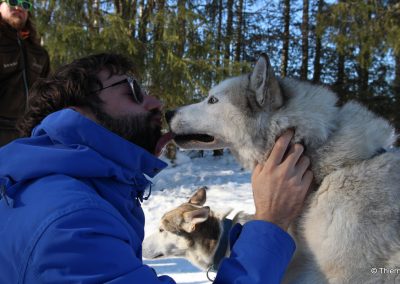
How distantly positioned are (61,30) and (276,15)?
31.2 ft

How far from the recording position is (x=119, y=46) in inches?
291

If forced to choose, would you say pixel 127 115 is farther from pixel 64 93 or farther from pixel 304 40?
pixel 304 40

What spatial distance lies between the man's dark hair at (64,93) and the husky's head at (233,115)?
0.66 meters

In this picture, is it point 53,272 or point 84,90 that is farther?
point 84,90

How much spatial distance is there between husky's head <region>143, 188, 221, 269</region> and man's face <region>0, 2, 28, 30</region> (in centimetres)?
218

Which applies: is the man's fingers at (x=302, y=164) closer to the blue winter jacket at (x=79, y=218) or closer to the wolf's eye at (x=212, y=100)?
the blue winter jacket at (x=79, y=218)

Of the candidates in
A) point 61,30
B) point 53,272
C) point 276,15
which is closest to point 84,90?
point 53,272

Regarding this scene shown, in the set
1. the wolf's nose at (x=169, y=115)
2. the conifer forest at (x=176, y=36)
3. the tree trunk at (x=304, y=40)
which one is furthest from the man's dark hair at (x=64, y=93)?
the tree trunk at (x=304, y=40)

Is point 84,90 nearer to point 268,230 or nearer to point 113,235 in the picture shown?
point 113,235

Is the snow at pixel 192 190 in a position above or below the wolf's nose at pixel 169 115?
below

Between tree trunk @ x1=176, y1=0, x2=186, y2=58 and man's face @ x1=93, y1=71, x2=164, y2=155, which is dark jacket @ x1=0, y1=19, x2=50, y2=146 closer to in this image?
man's face @ x1=93, y1=71, x2=164, y2=155

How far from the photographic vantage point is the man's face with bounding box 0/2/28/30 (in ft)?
9.91

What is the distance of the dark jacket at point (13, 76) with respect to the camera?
121 inches

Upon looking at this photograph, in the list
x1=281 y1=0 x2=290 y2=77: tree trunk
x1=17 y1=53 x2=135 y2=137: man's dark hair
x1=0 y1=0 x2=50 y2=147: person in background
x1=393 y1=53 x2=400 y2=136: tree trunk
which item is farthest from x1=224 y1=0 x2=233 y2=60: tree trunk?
x1=17 y1=53 x2=135 y2=137: man's dark hair
